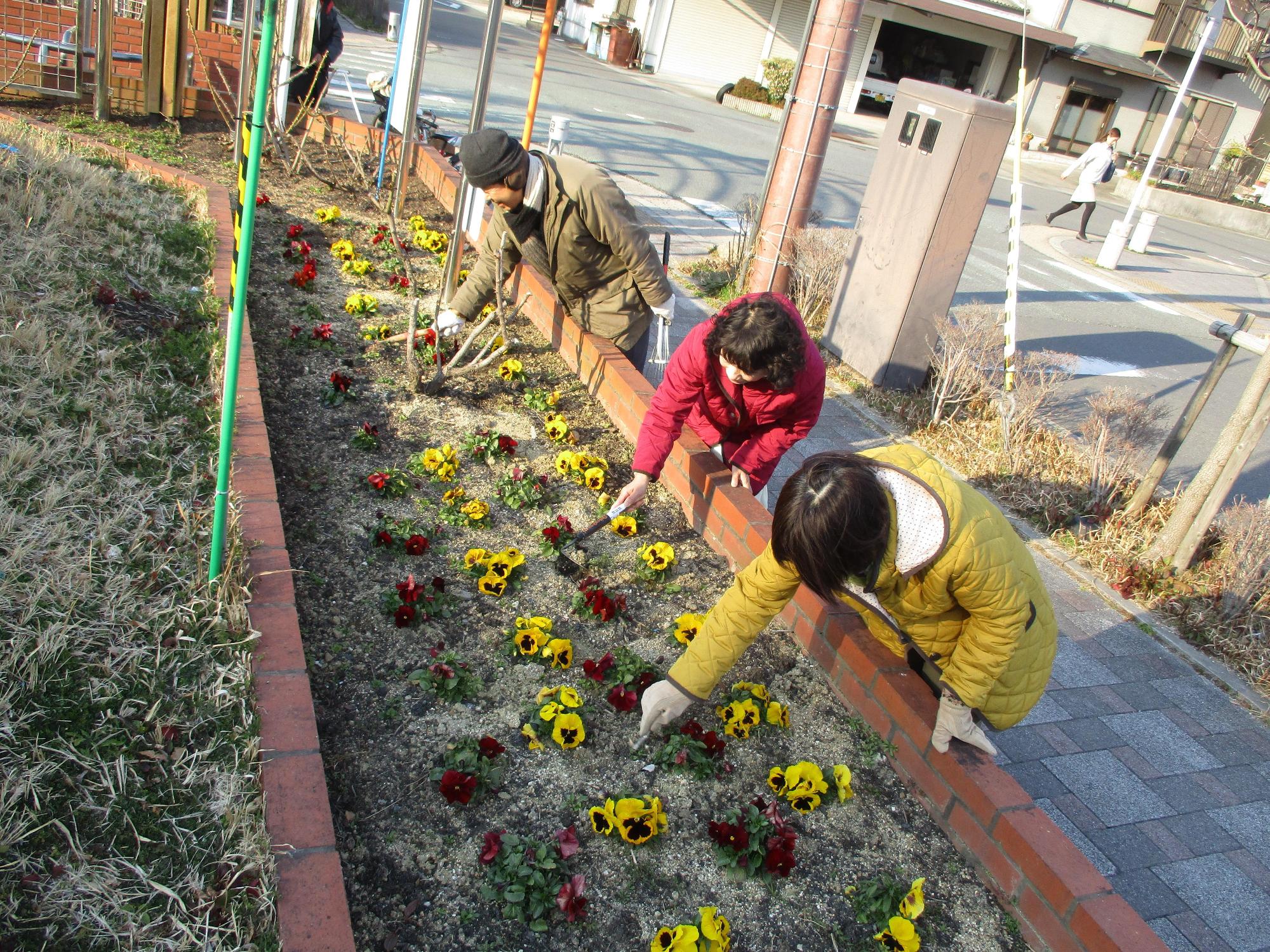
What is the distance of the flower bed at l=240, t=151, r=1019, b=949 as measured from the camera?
2258mm

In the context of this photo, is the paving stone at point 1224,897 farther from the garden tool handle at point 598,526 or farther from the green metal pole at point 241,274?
the green metal pole at point 241,274

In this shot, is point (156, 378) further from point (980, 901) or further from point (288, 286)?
point (980, 901)

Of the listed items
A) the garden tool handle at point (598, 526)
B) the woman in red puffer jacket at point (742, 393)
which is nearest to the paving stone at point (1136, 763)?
the woman in red puffer jacket at point (742, 393)

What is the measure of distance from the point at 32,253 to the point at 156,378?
1.16m

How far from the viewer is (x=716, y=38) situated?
27.3 meters

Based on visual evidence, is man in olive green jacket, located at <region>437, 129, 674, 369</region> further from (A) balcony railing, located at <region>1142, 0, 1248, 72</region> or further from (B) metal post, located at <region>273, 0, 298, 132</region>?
(A) balcony railing, located at <region>1142, 0, 1248, 72</region>

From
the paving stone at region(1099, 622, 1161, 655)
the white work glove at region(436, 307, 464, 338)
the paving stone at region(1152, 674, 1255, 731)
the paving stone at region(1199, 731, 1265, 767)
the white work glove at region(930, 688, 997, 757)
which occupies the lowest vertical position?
the paving stone at region(1199, 731, 1265, 767)

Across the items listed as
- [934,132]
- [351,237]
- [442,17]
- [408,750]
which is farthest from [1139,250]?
[442,17]

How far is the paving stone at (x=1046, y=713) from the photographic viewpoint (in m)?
3.44

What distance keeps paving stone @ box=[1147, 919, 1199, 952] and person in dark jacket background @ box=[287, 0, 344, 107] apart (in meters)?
7.97

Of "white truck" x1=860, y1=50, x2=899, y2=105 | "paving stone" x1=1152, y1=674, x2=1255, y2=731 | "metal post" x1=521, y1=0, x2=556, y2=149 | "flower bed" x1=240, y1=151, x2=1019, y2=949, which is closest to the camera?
"flower bed" x1=240, y1=151, x2=1019, y2=949

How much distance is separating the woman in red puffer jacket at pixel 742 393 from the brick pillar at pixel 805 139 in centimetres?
317

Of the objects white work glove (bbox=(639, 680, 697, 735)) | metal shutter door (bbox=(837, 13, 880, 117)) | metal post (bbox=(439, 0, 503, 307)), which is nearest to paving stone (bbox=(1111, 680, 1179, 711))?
white work glove (bbox=(639, 680, 697, 735))

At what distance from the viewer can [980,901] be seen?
8.13 feet
